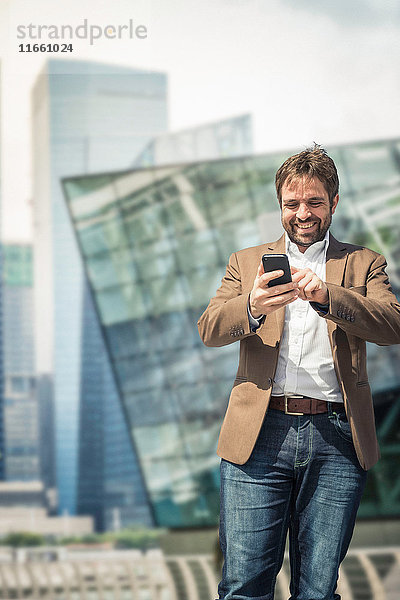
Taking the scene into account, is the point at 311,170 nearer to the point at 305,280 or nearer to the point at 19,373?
the point at 305,280

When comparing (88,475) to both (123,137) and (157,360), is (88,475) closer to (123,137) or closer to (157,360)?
(157,360)

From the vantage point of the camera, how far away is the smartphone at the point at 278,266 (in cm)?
168

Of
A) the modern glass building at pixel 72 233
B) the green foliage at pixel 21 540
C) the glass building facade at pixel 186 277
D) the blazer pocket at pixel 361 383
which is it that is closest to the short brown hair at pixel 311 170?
the blazer pocket at pixel 361 383

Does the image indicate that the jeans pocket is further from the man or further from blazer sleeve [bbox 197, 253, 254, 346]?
blazer sleeve [bbox 197, 253, 254, 346]

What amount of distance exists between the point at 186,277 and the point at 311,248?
26.9ft

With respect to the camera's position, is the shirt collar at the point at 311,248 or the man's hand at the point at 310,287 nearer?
the man's hand at the point at 310,287

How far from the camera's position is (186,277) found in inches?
399

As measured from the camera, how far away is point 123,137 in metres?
9.80

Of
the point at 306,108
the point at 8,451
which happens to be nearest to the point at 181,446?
the point at 8,451

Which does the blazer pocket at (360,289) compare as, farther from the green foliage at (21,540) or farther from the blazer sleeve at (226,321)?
the green foliage at (21,540)

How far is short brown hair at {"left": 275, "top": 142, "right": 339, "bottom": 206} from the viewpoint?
73.3 inches

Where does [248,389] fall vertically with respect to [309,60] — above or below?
below

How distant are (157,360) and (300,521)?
8.55 meters

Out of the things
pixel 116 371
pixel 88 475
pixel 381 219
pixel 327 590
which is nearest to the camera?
pixel 327 590
